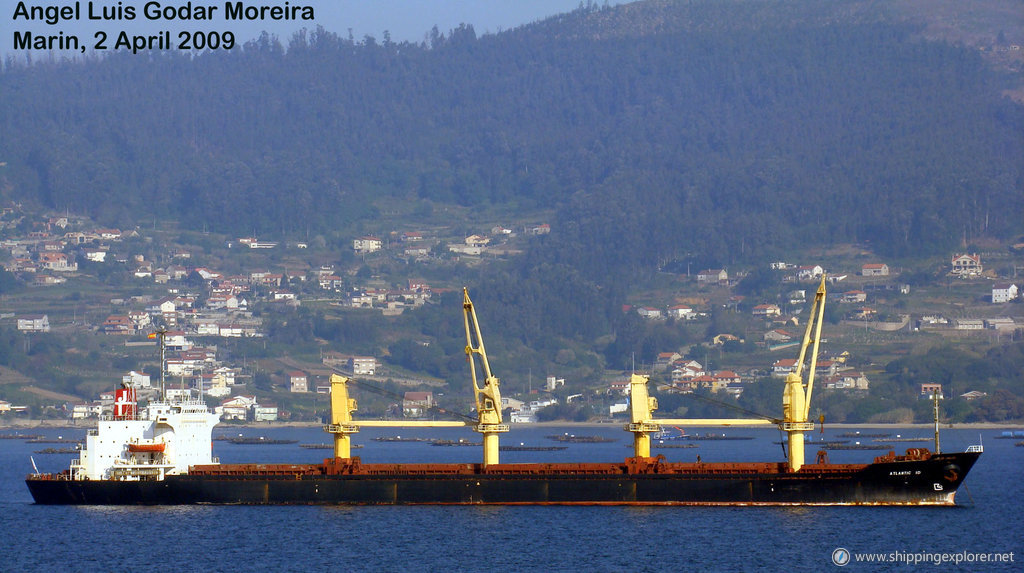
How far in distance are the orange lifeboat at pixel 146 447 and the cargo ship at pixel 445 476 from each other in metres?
0.04

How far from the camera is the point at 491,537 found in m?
58.7

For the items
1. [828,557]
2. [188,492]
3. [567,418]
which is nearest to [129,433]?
[188,492]

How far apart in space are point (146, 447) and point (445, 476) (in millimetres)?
13346

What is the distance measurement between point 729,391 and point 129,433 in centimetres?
13590

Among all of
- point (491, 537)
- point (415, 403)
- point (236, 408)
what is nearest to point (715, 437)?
point (415, 403)

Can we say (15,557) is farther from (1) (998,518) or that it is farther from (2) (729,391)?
(2) (729,391)

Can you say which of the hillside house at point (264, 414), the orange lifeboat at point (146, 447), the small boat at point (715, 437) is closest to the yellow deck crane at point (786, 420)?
the orange lifeboat at point (146, 447)

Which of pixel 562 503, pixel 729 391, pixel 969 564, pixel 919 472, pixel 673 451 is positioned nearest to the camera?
pixel 969 564

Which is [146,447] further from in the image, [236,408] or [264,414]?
[264,414]

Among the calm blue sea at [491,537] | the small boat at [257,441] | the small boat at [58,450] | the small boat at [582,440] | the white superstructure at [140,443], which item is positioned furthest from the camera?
the small boat at [582,440]

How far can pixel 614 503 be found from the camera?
66812 mm

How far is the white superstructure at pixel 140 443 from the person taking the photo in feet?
226

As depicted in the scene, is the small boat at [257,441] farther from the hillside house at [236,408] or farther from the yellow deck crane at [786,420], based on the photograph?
the yellow deck crane at [786,420]

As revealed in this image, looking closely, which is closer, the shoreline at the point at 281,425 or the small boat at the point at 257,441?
the small boat at the point at 257,441
